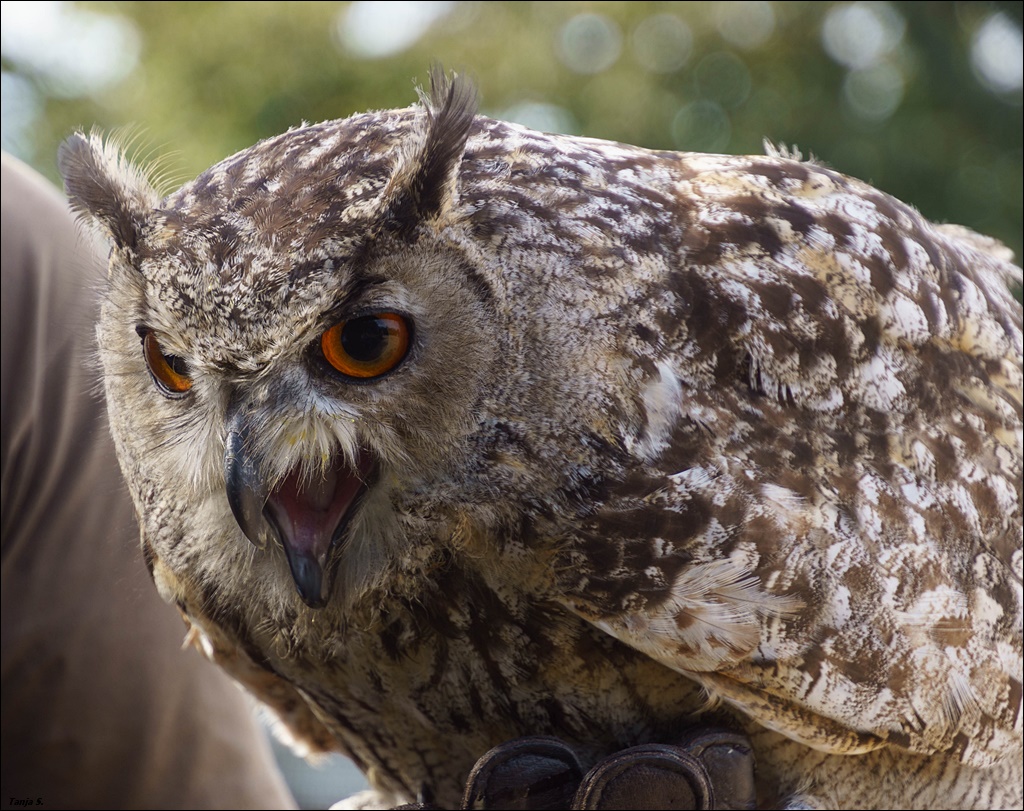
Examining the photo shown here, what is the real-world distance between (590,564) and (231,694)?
119cm

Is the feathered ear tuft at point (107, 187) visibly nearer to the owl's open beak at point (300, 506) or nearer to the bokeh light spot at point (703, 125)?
the owl's open beak at point (300, 506)

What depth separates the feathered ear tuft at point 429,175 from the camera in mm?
1082

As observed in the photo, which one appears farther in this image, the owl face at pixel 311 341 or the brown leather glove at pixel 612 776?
the brown leather glove at pixel 612 776

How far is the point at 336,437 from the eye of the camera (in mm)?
1089

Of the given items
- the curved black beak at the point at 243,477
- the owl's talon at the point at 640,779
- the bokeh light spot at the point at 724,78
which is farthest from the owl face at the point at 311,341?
the bokeh light spot at the point at 724,78

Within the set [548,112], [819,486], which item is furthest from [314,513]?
[548,112]

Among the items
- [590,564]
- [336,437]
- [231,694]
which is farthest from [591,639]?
[231,694]

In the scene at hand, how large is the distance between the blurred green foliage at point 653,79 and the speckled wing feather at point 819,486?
5.72 m

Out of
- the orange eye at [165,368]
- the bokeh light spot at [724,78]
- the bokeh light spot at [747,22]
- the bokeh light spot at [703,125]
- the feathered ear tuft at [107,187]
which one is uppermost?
the bokeh light spot at [747,22]

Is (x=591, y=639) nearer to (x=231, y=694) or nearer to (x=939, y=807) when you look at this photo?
(x=939, y=807)

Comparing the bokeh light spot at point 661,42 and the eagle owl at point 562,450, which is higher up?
the bokeh light spot at point 661,42

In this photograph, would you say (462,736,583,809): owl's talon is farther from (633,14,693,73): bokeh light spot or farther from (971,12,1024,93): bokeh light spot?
(633,14,693,73): bokeh light spot

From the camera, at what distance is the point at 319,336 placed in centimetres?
105

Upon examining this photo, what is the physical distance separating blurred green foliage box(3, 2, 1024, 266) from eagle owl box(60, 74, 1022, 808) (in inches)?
230
